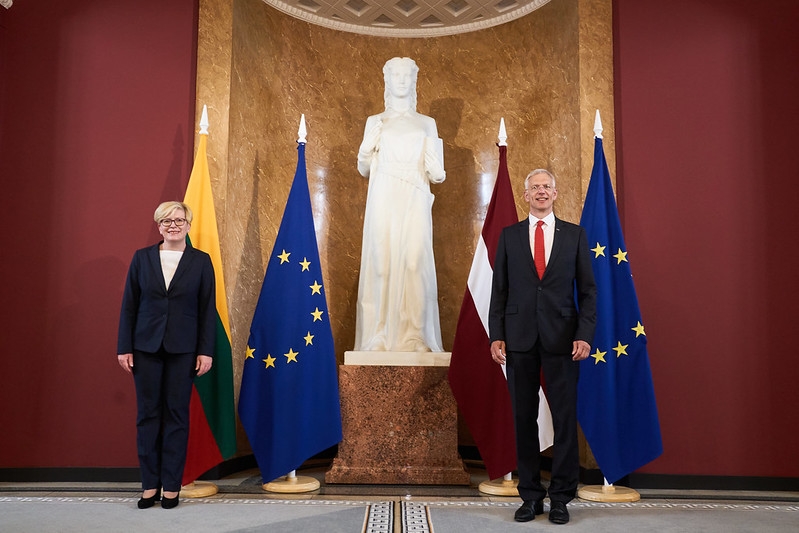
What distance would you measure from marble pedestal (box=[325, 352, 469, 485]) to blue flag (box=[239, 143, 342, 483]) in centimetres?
18

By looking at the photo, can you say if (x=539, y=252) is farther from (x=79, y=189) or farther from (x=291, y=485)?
(x=79, y=189)

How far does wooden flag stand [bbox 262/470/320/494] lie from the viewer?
4098mm

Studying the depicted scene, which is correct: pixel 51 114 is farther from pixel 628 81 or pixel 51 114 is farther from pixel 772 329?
pixel 772 329

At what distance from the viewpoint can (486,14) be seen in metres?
5.87

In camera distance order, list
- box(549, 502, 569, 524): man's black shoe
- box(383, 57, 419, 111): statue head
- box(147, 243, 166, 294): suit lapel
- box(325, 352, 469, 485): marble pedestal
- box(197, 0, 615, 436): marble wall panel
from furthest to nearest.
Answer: box(383, 57, 419, 111): statue head → box(197, 0, 615, 436): marble wall panel → box(325, 352, 469, 485): marble pedestal → box(147, 243, 166, 294): suit lapel → box(549, 502, 569, 524): man's black shoe

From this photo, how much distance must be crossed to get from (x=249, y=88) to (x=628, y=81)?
2702mm

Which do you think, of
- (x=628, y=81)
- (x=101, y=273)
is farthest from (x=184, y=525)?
(x=628, y=81)

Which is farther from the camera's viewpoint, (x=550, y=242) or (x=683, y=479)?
(x=683, y=479)

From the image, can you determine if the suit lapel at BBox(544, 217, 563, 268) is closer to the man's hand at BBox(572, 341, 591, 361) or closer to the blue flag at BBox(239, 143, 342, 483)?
the man's hand at BBox(572, 341, 591, 361)

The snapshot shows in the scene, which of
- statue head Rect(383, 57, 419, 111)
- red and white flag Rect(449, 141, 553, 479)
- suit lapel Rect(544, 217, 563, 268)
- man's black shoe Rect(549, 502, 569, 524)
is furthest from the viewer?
statue head Rect(383, 57, 419, 111)

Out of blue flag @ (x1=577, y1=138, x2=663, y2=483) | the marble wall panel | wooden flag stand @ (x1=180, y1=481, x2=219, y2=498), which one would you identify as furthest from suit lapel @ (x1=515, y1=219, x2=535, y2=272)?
wooden flag stand @ (x1=180, y1=481, x2=219, y2=498)

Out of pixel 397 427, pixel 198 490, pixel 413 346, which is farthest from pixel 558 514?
pixel 198 490

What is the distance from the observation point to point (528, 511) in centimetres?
324

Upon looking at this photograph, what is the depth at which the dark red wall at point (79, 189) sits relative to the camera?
438 centimetres
